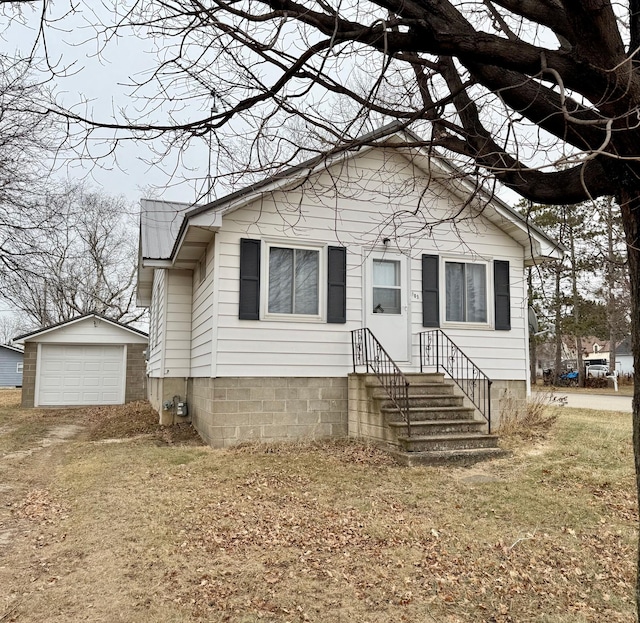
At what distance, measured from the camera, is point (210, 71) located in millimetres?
4324

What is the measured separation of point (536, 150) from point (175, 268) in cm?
935

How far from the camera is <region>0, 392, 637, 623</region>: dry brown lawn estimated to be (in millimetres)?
3666

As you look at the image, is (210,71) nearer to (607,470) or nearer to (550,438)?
(607,470)

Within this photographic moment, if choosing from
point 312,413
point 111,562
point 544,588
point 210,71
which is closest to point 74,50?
point 210,71

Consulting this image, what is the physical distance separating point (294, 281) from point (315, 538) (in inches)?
201

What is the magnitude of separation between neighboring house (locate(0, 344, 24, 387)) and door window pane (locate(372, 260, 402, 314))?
35.2 metres

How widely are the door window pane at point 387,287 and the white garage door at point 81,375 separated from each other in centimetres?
1339

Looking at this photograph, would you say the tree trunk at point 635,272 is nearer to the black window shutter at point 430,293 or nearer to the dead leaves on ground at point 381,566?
the dead leaves on ground at point 381,566

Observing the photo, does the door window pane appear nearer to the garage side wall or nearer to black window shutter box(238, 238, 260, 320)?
black window shutter box(238, 238, 260, 320)

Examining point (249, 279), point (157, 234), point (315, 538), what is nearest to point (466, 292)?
point (249, 279)

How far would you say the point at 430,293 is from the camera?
32.9 ft

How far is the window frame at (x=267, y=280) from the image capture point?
9.05m

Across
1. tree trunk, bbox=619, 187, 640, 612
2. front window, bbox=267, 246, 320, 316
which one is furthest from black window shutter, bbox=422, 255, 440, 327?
tree trunk, bbox=619, 187, 640, 612

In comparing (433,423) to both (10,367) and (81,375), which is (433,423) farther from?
(10,367)
